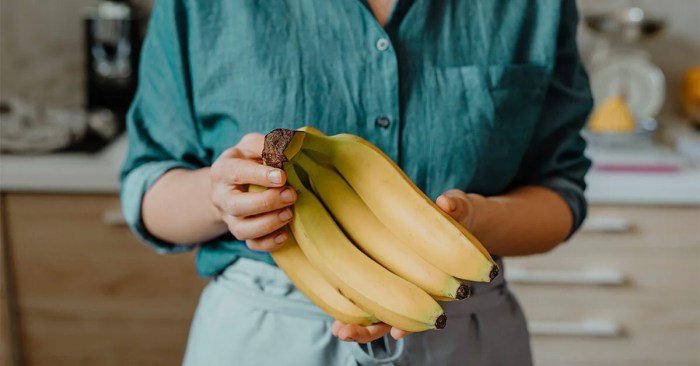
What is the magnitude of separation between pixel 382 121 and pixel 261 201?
258 mm

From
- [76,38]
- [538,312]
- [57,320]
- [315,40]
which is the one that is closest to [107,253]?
[57,320]

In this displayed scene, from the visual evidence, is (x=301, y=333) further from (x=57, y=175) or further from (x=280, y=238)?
(x=57, y=175)

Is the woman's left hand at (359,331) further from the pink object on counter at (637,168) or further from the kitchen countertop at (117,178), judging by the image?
the pink object on counter at (637,168)

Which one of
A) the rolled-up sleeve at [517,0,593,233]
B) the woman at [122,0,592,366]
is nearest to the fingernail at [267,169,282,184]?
the woman at [122,0,592,366]

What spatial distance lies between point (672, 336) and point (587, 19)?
2.53ft

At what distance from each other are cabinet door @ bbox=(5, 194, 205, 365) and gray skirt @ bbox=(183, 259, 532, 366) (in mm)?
835

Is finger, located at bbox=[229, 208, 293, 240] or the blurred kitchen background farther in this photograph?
the blurred kitchen background

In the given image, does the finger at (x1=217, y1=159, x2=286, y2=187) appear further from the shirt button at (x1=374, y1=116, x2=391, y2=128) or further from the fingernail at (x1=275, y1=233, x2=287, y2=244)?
the shirt button at (x1=374, y1=116, x2=391, y2=128)

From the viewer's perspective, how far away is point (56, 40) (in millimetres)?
2285

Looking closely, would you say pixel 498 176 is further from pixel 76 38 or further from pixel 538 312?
pixel 76 38

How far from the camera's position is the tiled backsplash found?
89.2 inches

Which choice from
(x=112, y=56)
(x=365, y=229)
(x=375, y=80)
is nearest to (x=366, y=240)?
(x=365, y=229)

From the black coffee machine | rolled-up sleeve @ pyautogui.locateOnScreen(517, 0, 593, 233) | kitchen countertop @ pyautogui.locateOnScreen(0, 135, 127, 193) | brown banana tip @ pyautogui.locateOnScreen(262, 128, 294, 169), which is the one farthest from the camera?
the black coffee machine

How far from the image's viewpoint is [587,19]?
2207 mm
